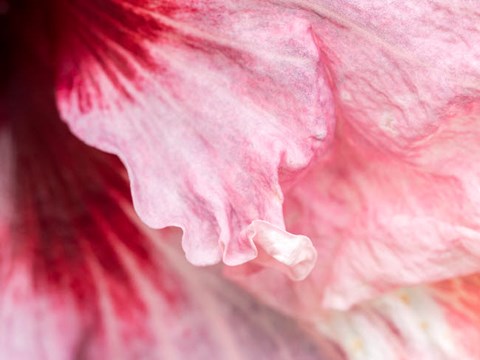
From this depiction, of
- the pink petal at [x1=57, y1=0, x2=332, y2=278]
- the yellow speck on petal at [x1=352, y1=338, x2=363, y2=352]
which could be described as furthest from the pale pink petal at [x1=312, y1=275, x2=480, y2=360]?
the pink petal at [x1=57, y1=0, x2=332, y2=278]

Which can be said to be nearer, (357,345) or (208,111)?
(208,111)

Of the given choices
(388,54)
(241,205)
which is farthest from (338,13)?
(241,205)

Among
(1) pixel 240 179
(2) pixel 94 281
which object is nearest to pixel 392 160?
(1) pixel 240 179

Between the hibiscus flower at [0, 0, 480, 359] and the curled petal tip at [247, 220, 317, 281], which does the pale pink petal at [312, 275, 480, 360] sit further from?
the curled petal tip at [247, 220, 317, 281]

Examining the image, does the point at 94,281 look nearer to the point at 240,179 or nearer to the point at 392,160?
the point at 240,179

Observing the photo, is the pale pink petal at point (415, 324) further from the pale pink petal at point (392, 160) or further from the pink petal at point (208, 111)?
the pink petal at point (208, 111)

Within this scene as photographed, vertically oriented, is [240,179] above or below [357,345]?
above

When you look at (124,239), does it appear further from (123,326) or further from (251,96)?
(251,96)
